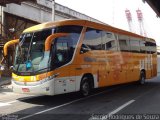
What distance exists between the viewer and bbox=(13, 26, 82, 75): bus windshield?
13000mm

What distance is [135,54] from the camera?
2086cm

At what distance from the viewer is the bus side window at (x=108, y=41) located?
1653 centimetres

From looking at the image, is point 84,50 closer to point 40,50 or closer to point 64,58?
point 64,58

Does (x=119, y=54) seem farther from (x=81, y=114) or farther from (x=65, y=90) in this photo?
(x=81, y=114)

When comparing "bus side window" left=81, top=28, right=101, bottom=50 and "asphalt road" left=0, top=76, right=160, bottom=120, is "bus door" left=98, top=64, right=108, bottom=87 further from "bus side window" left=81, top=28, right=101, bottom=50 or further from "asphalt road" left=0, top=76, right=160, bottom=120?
"asphalt road" left=0, top=76, right=160, bottom=120

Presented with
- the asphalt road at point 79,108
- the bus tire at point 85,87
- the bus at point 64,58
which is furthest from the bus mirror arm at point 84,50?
the asphalt road at point 79,108

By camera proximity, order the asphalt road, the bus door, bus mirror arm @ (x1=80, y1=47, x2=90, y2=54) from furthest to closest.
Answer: the bus door → bus mirror arm @ (x1=80, y1=47, x2=90, y2=54) → the asphalt road

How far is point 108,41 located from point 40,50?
190 inches

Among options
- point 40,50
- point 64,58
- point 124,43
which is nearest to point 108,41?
point 124,43

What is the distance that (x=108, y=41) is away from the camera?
1703 centimetres

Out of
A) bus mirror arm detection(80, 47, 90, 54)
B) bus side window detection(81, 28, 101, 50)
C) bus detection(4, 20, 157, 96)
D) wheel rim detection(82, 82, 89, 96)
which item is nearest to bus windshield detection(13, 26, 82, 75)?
bus detection(4, 20, 157, 96)

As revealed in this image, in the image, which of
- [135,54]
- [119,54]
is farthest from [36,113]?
[135,54]

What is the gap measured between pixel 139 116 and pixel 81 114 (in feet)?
6.03

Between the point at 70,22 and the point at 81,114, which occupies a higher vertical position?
the point at 70,22
